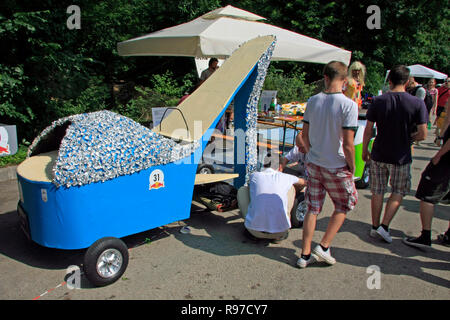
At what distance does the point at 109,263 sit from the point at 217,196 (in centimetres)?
170

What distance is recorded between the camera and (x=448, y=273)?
3400 mm

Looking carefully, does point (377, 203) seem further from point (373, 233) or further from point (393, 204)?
point (373, 233)

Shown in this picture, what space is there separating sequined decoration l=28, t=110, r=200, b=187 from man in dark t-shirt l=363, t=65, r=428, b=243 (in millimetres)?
2069

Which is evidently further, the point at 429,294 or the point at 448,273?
the point at 448,273

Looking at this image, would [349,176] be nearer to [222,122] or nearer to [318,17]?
[222,122]

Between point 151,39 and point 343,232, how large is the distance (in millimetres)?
5064

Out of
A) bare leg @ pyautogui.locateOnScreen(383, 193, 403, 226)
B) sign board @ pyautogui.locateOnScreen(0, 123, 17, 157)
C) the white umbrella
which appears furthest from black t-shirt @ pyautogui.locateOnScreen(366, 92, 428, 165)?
the white umbrella

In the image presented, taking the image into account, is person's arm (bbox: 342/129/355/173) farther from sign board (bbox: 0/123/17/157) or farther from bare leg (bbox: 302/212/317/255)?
sign board (bbox: 0/123/17/157)

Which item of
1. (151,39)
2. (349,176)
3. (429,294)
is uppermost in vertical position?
(151,39)

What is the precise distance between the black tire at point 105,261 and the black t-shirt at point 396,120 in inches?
113

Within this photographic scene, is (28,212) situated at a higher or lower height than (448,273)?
higher

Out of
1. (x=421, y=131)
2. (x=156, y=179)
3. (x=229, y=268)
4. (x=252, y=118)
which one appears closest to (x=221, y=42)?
(x=252, y=118)

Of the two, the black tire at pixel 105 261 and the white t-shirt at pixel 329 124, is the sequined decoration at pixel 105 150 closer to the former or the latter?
the black tire at pixel 105 261
